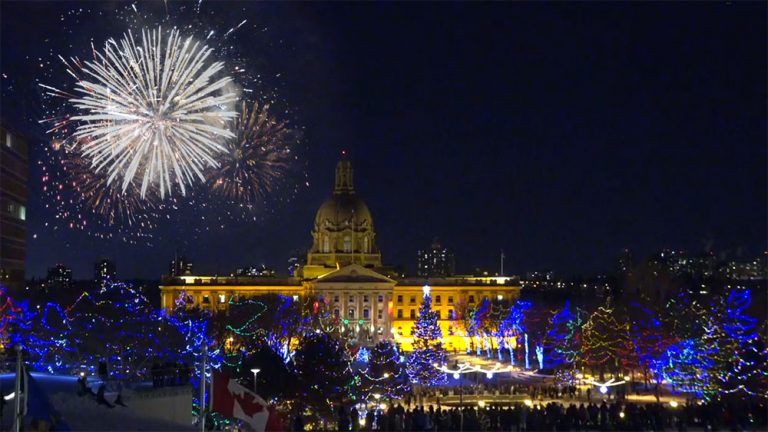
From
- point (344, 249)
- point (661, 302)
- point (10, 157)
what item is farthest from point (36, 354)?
point (344, 249)

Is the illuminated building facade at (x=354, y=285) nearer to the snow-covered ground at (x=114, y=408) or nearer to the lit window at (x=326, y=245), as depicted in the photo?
the lit window at (x=326, y=245)

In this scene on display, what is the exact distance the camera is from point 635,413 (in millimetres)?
38000

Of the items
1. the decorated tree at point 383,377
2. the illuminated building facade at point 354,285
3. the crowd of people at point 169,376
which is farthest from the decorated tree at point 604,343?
the illuminated building facade at point 354,285

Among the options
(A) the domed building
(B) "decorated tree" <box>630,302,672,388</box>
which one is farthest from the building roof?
(B) "decorated tree" <box>630,302,672,388</box>

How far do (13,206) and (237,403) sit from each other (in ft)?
184

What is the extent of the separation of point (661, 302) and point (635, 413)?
132ft

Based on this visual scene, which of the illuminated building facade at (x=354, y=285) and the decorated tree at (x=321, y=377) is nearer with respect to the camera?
the decorated tree at (x=321, y=377)

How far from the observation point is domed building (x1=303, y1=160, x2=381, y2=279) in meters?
143

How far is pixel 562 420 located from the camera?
37.0 metres

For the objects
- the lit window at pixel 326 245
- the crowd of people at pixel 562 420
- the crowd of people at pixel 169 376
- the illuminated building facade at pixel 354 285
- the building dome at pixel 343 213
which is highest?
the building dome at pixel 343 213

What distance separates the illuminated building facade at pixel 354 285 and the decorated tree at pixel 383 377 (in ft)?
213

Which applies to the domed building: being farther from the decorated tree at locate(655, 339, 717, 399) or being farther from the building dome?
the decorated tree at locate(655, 339, 717, 399)

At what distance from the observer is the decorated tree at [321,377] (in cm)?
4412

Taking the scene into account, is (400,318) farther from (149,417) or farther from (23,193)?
(149,417)
